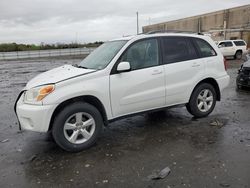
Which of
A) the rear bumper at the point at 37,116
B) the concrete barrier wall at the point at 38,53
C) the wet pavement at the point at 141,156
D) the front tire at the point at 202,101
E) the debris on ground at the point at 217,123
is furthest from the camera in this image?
the concrete barrier wall at the point at 38,53

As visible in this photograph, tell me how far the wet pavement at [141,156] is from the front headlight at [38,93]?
36.3 inches

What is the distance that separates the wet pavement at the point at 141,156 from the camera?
3.43 meters

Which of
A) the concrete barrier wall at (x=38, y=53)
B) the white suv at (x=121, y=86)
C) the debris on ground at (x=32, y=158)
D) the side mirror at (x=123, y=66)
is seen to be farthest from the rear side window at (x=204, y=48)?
the concrete barrier wall at (x=38, y=53)

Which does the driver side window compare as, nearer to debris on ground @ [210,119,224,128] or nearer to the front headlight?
the front headlight

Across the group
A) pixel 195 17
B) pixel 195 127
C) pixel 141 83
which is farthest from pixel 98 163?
pixel 195 17

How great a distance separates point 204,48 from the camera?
19.3ft

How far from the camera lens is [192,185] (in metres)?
3.24

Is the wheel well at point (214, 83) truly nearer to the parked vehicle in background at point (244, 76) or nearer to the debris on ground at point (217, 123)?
the debris on ground at point (217, 123)

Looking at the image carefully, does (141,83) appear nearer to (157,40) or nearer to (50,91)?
(157,40)

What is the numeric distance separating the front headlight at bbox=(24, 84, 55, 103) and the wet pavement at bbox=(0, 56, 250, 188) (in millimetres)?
921

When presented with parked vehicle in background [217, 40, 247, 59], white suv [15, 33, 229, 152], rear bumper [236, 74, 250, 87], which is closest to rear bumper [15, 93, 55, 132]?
white suv [15, 33, 229, 152]

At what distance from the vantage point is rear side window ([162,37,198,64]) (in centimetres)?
533

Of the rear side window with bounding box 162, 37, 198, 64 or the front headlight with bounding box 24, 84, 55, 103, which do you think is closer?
the front headlight with bounding box 24, 84, 55, 103

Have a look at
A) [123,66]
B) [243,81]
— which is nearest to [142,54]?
[123,66]
